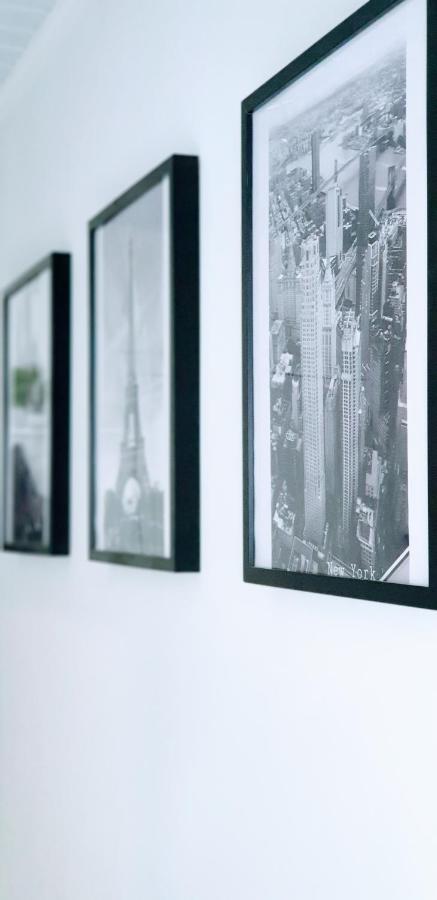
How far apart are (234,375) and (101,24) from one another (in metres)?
0.96

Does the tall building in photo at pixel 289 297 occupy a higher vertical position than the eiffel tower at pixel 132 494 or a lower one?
higher

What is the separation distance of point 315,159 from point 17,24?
1467mm

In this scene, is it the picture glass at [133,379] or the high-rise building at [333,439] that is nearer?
the high-rise building at [333,439]

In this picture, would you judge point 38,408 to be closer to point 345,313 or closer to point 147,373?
point 147,373

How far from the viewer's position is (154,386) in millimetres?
1800

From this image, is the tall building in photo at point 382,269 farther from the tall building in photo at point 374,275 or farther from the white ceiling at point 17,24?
the white ceiling at point 17,24

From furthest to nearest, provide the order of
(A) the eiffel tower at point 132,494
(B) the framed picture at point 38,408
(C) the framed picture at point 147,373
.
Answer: (B) the framed picture at point 38,408, (A) the eiffel tower at point 132,494, (C) the framed picture at point 147,373

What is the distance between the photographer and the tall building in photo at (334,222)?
1.21 m

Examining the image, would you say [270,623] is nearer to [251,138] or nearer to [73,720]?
[251,138]

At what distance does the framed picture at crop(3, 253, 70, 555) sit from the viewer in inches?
93.9

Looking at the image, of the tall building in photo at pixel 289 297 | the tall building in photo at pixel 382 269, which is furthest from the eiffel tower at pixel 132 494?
the tall building in photo at pixel 382 269

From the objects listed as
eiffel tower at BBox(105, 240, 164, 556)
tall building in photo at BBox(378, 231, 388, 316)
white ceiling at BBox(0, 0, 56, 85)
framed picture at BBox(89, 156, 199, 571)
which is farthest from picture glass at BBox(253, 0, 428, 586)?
white ceiling at BBox(0, 0, 56, 85)

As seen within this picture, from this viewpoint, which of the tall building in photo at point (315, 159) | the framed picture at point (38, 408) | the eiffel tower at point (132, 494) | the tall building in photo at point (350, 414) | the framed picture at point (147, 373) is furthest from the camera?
the framed picture at point (38, 408)

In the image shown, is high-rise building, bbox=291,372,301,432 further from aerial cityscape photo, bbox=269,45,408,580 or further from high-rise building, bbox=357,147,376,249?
high-rise building, bbox=357,147,376,249
